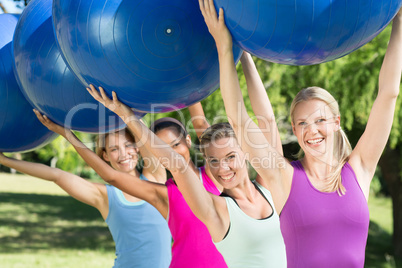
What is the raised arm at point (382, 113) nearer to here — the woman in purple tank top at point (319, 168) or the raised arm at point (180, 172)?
the woman in purple tank top at point (319, 168)

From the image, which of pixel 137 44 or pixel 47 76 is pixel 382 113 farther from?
pixel 47 76

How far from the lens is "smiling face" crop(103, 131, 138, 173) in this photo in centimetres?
346

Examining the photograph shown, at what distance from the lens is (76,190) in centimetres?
314

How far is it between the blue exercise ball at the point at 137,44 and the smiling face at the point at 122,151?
4.31 ft

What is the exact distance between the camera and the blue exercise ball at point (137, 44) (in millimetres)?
2004

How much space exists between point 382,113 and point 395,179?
6916mm

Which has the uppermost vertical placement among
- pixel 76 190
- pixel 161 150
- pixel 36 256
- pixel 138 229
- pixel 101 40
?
pixel 101 40

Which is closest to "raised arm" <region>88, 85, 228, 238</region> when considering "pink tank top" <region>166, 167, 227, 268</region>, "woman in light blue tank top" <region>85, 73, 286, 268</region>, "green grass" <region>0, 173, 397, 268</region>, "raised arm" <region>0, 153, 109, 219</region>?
"woman in light blue tank top" <region>85, 73, 286, 268</region>

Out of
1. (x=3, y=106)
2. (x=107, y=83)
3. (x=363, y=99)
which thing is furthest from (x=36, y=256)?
(x=107, y=83)

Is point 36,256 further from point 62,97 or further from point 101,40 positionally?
point 101,40

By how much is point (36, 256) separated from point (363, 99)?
19.9 feet

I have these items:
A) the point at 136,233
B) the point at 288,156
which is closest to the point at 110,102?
the point at 136,233

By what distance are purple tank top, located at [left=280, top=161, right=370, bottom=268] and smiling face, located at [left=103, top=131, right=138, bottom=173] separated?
154cm

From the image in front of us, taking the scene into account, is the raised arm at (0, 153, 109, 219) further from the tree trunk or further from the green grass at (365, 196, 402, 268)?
the green grass at (365, 196, 402, 268)
